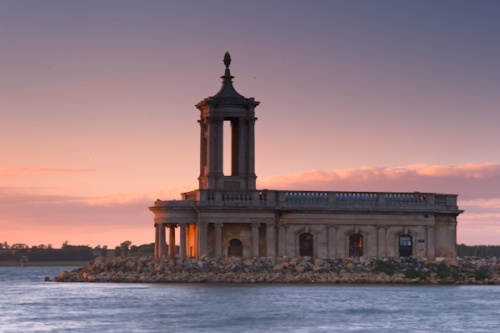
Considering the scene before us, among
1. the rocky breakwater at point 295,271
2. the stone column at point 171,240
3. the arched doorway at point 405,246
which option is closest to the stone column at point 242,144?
the stone column at point 171,240

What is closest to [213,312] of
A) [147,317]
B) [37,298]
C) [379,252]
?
[147,317]

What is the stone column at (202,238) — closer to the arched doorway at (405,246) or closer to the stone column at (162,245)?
the stone column at (162,245)

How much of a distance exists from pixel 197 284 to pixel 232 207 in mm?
7316

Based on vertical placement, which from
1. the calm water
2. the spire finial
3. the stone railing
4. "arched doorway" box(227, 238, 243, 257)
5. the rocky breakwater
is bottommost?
the calm water

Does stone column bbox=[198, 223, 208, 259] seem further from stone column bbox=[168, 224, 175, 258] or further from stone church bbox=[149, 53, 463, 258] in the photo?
stone column bbox=[168, 224, 175, 258]

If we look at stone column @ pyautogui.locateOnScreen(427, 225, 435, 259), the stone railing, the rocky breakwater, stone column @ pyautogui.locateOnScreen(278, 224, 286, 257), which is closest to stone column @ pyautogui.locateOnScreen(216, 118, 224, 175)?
the stone railing

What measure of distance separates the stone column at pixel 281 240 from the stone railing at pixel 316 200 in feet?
4.52

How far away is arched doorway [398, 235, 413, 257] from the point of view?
89500mm

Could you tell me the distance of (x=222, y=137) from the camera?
89562 mm

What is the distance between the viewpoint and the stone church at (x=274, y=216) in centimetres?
8669

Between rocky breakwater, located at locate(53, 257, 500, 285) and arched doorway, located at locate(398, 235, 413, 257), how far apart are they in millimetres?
3804

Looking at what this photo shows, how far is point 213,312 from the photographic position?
6331 centimetres

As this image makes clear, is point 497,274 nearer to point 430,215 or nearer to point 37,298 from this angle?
point 430,215

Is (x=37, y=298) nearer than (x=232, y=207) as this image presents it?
Yes
